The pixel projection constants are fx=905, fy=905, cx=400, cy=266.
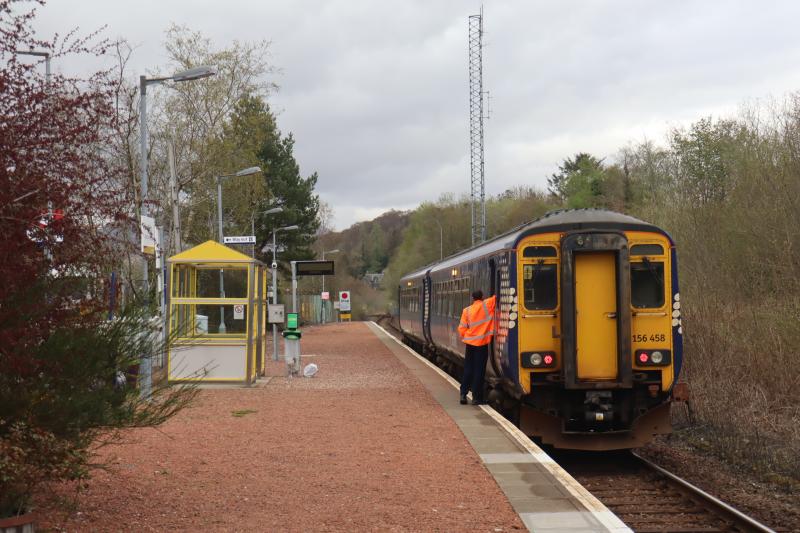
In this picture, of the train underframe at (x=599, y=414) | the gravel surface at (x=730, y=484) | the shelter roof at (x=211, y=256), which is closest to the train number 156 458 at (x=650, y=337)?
the train underframe at (x=599, y=414)

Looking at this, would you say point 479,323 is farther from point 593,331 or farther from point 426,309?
point 426,309

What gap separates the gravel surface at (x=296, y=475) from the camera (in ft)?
22.7

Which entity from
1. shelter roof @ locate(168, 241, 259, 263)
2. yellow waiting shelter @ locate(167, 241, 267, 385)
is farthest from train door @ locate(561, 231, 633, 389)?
shelter roof @ locate(168, 241, 259, 263)

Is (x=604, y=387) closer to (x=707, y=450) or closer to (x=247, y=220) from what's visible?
(x=707, y=450)

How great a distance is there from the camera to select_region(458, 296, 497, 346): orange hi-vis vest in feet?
43.8

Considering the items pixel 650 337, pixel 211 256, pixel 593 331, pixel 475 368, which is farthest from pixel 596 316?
pixel 211 256

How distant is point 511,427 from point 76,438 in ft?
22.9

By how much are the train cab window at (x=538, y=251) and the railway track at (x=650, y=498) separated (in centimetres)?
279

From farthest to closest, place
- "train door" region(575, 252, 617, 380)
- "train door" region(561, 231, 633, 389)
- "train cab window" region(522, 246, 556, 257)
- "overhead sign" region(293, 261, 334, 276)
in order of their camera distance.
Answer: "overhead sign" region(293, 261, 334, 276) < "train cab window" region(522, 246, 556, 257) < "train door" region(575, 252, 617, 380) < "train door" region(561, 231, 633, 389)

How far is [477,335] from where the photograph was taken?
534 inches

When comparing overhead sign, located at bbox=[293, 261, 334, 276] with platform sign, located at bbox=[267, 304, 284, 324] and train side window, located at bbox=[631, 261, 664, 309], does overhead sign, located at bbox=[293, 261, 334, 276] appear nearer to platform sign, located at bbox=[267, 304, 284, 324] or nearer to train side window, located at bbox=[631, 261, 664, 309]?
platform sign, located at bbox=[267, 304, 284, 324]

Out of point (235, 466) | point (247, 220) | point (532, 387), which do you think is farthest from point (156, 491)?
point (247, 220)

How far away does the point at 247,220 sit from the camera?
40.8 m

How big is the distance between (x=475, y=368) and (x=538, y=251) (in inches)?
120
